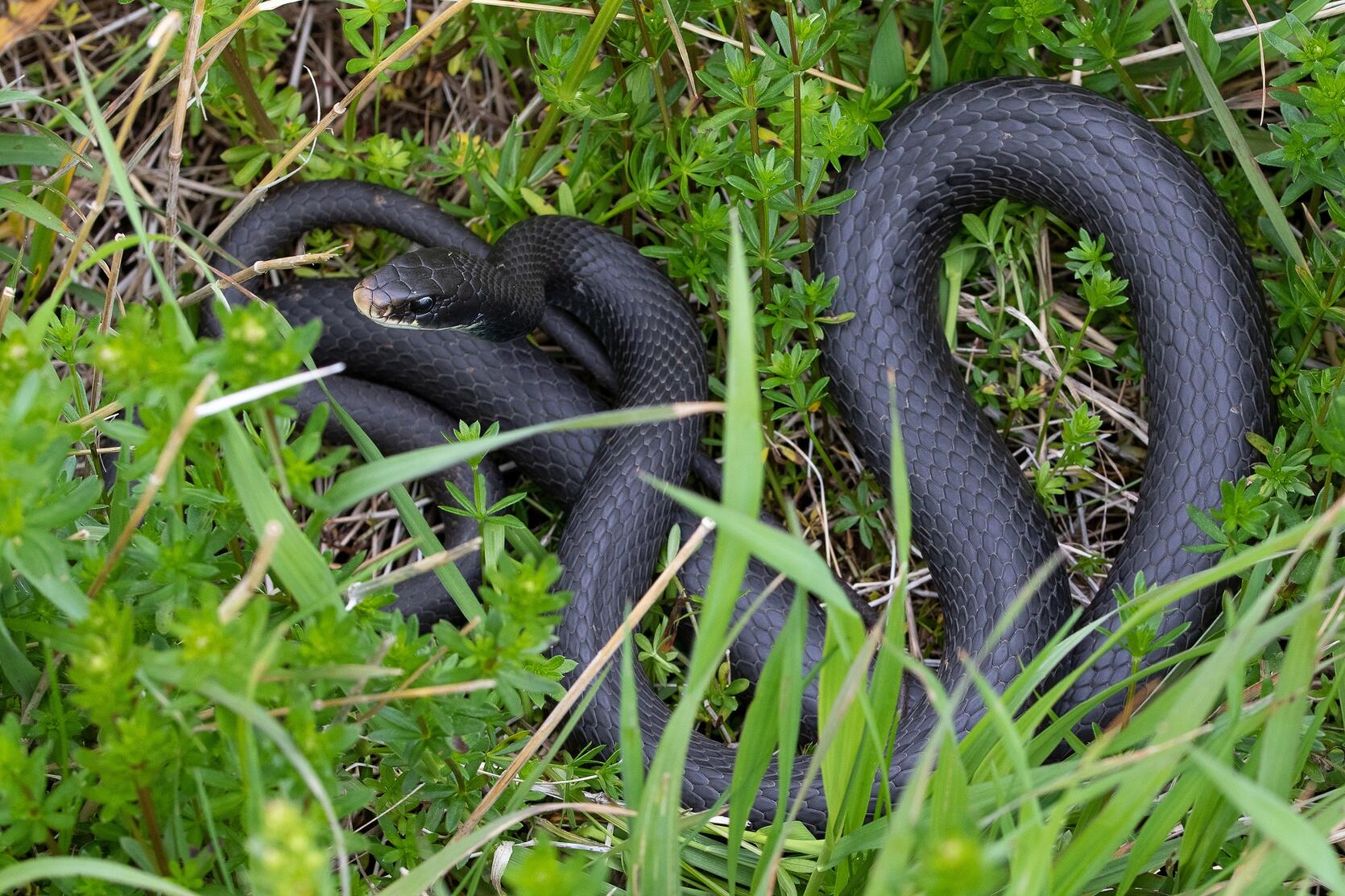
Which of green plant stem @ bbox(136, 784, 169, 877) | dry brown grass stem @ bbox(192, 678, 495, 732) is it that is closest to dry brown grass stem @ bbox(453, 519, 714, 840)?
dry brown grass stem @ bbox(192, 678, 495, 732)

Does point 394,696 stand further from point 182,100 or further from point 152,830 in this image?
point 182,100

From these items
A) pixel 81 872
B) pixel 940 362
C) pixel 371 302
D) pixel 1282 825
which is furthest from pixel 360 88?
pixel 1282 825

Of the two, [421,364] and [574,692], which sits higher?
[421,364]

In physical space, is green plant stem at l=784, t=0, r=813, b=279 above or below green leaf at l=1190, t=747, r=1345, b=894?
above

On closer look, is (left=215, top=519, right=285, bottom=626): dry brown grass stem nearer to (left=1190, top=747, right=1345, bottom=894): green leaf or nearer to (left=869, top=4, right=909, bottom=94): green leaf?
(left=1190, top=747, right=1345, bottom=894): green leaf

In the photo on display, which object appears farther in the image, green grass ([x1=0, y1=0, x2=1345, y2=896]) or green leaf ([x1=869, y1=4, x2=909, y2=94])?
green leaf ([x1=869, y1=4, x2=909, y2=94])

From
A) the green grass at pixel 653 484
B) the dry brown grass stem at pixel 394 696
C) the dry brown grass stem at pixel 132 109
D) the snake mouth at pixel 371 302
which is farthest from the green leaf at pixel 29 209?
the dry brown grass stem at pixel 394 696

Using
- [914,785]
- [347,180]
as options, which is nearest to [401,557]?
[347,180]
